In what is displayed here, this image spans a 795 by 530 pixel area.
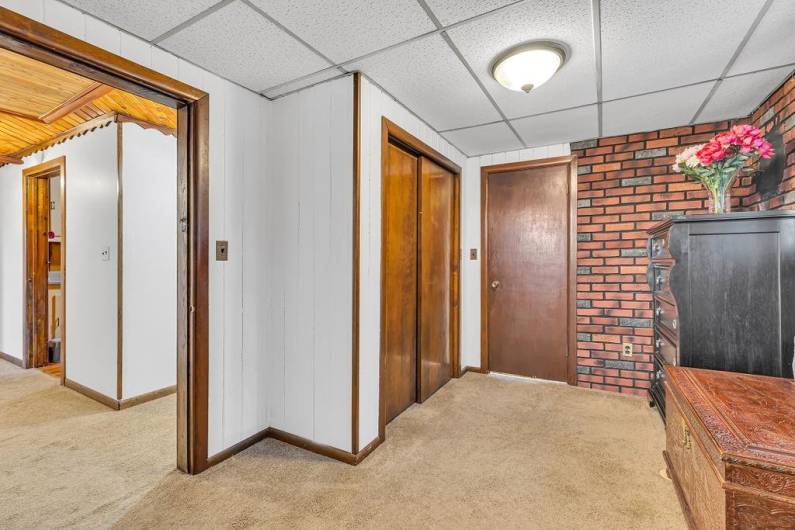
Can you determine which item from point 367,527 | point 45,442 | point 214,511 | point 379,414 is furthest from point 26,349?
point 367,527

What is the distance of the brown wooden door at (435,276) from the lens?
3.15 metres

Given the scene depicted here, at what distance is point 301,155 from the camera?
7.78 ft

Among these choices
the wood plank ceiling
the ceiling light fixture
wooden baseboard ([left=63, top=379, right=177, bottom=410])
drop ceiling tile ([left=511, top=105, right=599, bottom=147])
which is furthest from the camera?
wooden baseboard ([left=63, top=379, right=177, bottom=410])

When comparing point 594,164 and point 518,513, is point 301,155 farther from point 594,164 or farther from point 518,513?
point 594,164

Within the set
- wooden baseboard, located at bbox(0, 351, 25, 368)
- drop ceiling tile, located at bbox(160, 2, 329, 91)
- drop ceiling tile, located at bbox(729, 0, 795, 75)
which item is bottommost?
wooden baseboard, located at bbox(0, 351, 25, 368)

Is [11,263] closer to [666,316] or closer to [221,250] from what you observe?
[221,250]

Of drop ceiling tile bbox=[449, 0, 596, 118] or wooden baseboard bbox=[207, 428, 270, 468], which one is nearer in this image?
drop ceiling tile bbox=[449, 0, 596, 118]

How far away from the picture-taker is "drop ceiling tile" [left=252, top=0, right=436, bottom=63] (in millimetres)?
1582

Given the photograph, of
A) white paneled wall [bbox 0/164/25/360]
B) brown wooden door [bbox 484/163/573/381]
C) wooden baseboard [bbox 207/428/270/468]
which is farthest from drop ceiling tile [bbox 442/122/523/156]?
white paneled wall [bbox 0/164/25/360]

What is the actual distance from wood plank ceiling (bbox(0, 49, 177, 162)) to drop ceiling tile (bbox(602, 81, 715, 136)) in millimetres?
3351

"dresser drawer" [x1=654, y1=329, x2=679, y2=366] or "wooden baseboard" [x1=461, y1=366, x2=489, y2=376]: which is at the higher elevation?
"dresser drawer" [x1=654, y1=329, x2=679, y2=366]

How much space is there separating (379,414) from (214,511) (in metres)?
1.01

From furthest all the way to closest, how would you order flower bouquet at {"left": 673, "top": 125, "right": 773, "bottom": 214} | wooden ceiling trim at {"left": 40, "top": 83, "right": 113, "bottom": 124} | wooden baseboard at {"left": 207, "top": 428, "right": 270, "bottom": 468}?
wooden ceiling trim at {"left": 40, "top": 83, "right": 113, "bottom": 124}
wooden baseboard at {"left": 207, "top": 428, "right": 270, "bottom": 468}
flower bouquet at {"left": 673, "top": 125, "right": 773, "bottom": 214}

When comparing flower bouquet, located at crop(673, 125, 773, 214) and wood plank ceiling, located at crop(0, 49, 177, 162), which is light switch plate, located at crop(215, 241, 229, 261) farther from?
flower bouquet, located at crop(673, 125, 773, 214)
